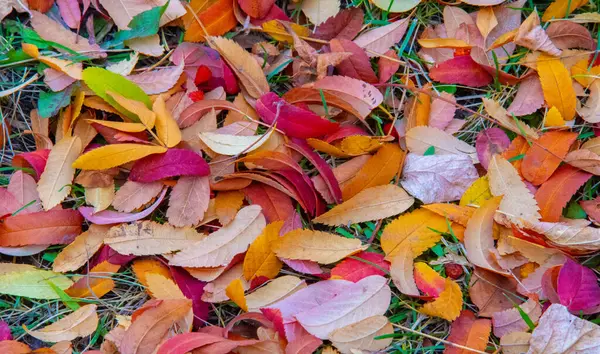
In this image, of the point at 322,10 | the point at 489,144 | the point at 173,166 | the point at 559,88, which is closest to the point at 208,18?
the point at 322,10

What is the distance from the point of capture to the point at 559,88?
1283mm

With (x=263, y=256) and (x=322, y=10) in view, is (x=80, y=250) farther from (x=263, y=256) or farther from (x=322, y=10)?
(x=322, y=10)

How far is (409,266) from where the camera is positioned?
1.19 meters

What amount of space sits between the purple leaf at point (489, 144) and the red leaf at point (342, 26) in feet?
1.29

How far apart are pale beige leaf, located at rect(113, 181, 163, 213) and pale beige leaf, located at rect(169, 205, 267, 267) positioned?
0.15 m

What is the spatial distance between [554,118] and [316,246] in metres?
0.62

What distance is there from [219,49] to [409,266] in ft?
2.10

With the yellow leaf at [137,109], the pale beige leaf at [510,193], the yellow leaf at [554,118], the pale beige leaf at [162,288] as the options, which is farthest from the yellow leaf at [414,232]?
the yellow leaf at [137,109]

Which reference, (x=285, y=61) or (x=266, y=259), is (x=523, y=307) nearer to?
(x=266, y=259)

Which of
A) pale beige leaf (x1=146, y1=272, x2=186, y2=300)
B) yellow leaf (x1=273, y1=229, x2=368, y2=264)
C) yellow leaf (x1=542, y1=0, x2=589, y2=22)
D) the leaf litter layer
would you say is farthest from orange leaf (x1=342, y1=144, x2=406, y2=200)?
yellow leaf (x1=542, y1=0, x2=589, y2=22)

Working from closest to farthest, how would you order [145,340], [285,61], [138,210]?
[145,340]
[138,210]
[285,61]

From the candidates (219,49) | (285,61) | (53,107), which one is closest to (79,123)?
(53,107)

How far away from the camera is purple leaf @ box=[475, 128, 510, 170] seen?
127 cm

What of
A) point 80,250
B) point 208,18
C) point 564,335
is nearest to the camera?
point 564,335
